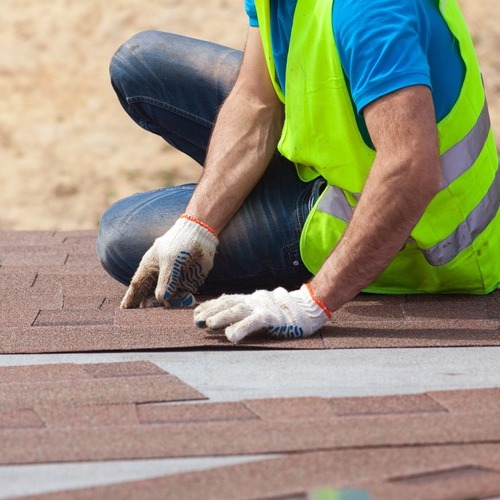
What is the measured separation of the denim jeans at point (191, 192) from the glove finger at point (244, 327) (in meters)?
Answer: 0.56

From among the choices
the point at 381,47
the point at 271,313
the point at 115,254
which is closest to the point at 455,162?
the point at 381,47

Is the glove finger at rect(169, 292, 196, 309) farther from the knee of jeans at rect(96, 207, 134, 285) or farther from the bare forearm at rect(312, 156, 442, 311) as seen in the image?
the bare forearm at rect(312, 156, 442, 311)

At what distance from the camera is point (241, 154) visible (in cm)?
279

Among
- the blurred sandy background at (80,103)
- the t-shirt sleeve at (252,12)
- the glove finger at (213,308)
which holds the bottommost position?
the blurred sandy background at (80,103)

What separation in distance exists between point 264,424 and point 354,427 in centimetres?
14

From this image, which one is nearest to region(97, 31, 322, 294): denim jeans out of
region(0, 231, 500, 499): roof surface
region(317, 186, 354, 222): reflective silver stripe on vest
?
region(317, 186, 354, 222): reflective silver stripe on vest

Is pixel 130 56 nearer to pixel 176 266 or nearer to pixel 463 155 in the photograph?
pixel 176 266

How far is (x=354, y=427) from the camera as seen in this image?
5.62 feet

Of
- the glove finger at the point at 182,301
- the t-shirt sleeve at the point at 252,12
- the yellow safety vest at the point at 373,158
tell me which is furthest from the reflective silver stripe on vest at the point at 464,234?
the t-shirt sleeve at the point at 252,12

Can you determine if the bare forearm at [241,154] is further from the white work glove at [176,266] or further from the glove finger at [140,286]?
the glove finger at [140,286]

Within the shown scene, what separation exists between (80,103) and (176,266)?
4.50m

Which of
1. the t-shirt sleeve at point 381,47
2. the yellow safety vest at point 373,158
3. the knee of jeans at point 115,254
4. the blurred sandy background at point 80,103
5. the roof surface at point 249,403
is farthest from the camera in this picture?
the blurred sandy background at point 80,103

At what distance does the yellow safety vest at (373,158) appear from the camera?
7.91 feet

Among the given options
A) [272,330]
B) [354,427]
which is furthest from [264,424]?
[272,330]
